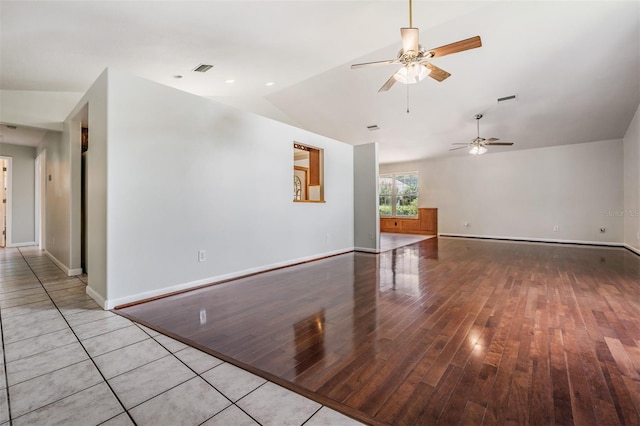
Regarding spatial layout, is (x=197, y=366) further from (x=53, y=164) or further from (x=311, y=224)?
(x=53, y=164)

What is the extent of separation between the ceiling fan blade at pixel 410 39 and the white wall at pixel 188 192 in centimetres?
236

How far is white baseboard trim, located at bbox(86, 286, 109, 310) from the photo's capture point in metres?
2.85

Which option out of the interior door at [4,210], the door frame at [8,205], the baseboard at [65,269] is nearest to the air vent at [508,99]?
the baseboard at [65,269]

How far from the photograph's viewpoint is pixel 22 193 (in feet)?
23.1

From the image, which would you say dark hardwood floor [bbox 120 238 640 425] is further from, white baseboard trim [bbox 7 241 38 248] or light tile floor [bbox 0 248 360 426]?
white baseboard trim [bbox 7 241 38 248]

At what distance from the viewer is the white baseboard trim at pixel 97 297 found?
2.85 m

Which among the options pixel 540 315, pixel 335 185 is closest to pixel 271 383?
pixel 540 315

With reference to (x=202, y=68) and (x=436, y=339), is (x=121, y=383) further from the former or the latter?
(x=202, y=68)

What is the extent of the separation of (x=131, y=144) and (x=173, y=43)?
4.32 ft

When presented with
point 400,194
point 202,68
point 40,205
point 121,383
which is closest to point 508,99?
point 400,194

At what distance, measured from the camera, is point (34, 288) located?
354 centimetres

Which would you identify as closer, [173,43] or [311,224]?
[173,43]

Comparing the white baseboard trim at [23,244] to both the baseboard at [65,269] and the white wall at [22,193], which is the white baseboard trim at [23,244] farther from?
the baseboard at [65,269]

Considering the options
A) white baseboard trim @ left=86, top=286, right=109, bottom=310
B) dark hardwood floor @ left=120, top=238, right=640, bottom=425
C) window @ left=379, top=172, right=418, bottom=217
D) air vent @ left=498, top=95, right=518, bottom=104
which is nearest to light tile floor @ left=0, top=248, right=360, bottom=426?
dark hardwood floor @ left=120, top=238, right=640, bottom=425
